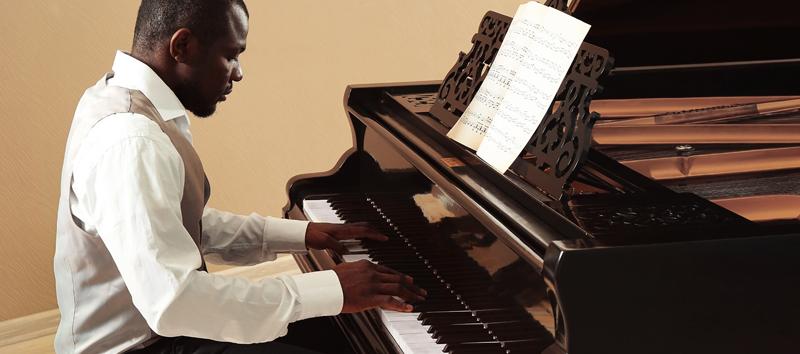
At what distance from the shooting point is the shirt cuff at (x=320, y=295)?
2.02 metres

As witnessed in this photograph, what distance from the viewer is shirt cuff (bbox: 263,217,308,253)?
2.51m

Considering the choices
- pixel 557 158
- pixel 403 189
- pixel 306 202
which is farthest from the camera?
pixel 306 202

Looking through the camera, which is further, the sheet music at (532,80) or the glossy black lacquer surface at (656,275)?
the sheet music at (532,80)

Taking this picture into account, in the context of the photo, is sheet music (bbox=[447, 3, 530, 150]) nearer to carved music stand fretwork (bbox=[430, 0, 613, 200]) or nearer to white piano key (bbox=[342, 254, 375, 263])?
carved music stand fretwork (bbox=[430, 0, 613, 200])

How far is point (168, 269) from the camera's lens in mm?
1854

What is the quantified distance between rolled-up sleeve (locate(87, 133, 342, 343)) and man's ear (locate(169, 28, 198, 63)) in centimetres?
24

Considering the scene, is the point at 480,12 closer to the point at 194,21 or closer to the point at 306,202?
the point at 306,202

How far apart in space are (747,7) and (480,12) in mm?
1912

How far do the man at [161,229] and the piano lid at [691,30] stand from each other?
1090 mm

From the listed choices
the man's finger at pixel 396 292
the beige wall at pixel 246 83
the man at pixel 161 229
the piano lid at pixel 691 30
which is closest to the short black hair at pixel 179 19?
the man at pixel 161 229

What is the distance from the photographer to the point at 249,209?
4207 mm

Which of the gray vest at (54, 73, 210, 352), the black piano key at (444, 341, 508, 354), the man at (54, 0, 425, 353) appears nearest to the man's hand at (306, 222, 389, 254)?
the man at (54, 0, 425, 353)

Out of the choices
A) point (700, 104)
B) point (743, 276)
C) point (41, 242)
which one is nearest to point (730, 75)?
Result: point (700, 104)

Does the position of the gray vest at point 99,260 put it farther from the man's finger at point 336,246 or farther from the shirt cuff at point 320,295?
the man's finger at point 336,246
